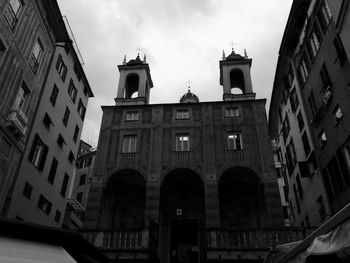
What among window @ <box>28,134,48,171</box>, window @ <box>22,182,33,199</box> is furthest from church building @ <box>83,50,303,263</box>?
window @ <box>22,182,33,199</box>

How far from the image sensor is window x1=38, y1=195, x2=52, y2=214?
2247 cm

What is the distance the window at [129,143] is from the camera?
26.4 m

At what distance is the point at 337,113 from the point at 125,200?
17219 mm

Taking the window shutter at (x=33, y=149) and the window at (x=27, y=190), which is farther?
the window shutter at (x=33, y=149)

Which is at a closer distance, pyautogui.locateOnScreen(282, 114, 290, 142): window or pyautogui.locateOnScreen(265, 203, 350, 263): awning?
pyautogui.locateOnScreen(265, 203, 350, 263): awning

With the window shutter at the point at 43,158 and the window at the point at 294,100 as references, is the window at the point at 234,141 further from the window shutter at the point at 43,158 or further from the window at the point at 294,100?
the window shutter at the point at 43,158

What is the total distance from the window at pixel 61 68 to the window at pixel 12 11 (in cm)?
693

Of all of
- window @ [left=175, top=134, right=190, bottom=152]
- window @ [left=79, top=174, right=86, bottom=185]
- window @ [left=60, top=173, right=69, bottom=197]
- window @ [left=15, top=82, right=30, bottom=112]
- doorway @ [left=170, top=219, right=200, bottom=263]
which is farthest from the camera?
window @ [left=79, top=174, right=86, bottom=185]

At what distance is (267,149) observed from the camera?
976 inches

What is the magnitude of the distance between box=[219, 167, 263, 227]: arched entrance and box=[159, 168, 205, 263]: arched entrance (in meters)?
1.82

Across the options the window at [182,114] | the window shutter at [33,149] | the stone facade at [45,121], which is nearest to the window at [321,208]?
the window at [182,114]

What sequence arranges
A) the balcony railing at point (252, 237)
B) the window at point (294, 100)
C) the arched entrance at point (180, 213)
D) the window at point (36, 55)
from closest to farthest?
1. the balcony railing at point (252, 237)
2. the window at point (36, 55)
3. the arched entrance at point (180, 213)
4. the window at point (294, 100)

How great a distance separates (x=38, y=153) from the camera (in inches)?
883

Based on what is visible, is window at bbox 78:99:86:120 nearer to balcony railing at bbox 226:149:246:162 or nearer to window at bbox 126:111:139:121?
window at bbox 126:111:139:121
